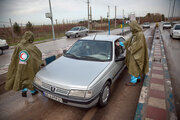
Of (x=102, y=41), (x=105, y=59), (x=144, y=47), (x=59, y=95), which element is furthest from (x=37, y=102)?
(x=144, y=47)

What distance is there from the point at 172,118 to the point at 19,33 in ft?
69.6

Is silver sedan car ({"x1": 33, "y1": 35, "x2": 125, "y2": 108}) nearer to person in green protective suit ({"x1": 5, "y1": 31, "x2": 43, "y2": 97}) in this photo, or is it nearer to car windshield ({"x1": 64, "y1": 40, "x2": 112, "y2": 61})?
car windshield ({"x1": 64, "y1": 40, "x2": 112, "y2": 61})

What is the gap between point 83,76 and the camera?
2.52m

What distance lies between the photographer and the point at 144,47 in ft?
11.6

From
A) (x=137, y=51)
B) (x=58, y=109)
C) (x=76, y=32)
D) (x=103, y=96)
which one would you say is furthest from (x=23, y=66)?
(x=76, y=32)

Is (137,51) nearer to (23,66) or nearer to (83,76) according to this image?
(83,76)

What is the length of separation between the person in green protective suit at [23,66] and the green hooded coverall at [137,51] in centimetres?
269

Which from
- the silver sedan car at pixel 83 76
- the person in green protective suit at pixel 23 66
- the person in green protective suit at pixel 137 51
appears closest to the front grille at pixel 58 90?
the silver sedan car at pixel 83 76

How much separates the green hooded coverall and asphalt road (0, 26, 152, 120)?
2.50ft

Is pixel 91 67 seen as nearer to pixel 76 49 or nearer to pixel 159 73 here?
pixel 76 49

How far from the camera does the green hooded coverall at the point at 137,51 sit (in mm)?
3437

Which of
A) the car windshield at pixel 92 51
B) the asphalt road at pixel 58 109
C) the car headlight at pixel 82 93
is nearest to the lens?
the car headlight at pixel 82 93

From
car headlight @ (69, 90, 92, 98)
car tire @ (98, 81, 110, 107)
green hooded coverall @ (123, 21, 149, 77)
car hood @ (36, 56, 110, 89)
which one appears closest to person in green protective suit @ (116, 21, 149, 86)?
green hooded coverall @ (123, 21, 149, 77)

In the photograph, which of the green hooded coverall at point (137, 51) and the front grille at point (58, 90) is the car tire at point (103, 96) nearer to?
the front grille at point (58, 90)
